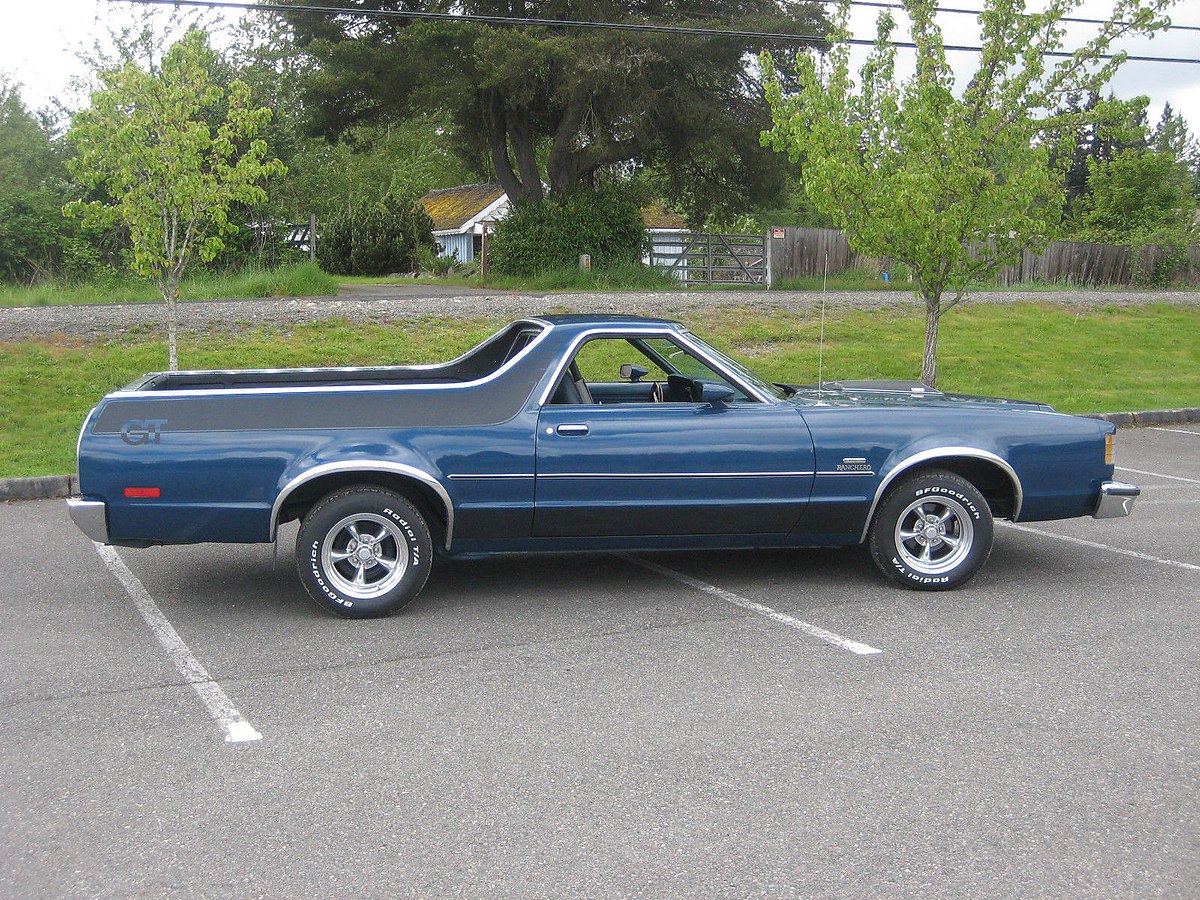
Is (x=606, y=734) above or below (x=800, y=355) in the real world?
below

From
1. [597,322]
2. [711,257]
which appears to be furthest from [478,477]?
[711,257]

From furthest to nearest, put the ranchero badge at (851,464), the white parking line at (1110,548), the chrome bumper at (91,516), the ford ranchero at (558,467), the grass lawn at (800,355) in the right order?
the grass lawn at (800,355)
the white parking line at (1110,548)
the ranchero badge at (851,464)
the ford ranchero at (558,467)
the chrome bumper at (91,516)

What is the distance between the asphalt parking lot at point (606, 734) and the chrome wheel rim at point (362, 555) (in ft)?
0.77

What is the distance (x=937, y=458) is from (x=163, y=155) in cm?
891

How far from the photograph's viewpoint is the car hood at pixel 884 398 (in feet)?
21.6

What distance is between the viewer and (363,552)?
19.4 feet

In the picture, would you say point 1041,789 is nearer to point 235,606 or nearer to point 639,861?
point 639,861

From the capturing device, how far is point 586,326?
251 inches

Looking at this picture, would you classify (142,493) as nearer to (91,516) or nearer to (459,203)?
(91,516)

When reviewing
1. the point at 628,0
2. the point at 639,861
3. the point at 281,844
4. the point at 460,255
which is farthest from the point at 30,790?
the point at 460,255

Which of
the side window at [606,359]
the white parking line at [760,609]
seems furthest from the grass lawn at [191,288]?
the white parking line at [760,609]

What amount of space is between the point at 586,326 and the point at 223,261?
56.1 feet

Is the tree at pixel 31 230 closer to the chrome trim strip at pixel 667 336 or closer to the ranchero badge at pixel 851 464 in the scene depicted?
the chrome trim strip at pixel 667 336

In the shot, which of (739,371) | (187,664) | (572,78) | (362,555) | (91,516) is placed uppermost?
(572,78)
